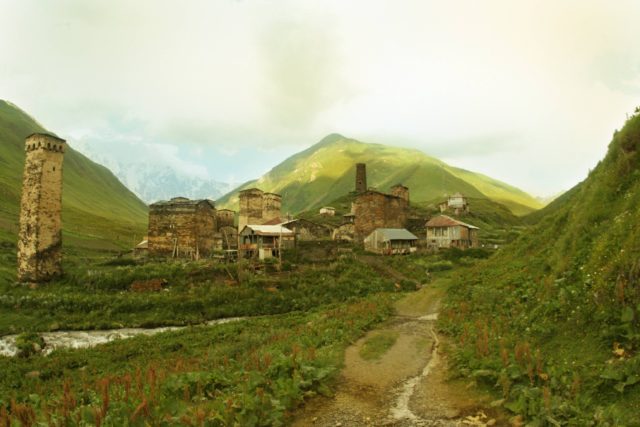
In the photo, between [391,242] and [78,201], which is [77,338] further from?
[78,201]

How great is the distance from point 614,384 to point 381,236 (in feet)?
172

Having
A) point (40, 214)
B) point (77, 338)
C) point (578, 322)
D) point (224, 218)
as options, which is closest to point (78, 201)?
point (224, 218)

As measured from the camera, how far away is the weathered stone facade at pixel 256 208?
83.1 m

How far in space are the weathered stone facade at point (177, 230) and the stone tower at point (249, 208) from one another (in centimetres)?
2206

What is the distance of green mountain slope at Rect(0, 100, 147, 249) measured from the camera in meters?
79.9

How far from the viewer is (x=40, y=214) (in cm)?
3922

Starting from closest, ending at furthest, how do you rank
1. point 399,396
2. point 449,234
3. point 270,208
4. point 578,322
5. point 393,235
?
point 399,396
point 578,322
point 393,235
point 449,234
point 270,208

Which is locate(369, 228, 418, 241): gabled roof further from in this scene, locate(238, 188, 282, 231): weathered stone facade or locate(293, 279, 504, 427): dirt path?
locate(293, 279, 504, 427): dirt path

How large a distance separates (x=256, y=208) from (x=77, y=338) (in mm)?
57143

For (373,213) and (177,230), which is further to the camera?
(373,213)

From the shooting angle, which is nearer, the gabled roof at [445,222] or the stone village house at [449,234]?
the stone village house at [449,234]

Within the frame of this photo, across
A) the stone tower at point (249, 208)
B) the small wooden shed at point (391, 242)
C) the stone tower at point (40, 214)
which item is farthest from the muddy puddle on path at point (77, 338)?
the stone tower at point (249, 208)

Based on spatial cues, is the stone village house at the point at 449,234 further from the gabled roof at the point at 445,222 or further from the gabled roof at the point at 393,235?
the gabled roof at the point at 393,235

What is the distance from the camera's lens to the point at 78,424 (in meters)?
8.25
